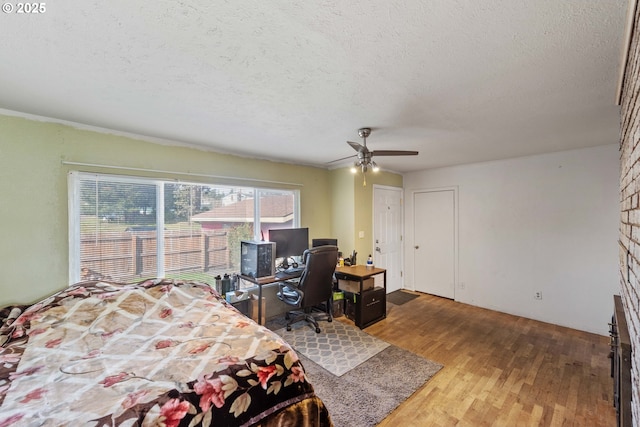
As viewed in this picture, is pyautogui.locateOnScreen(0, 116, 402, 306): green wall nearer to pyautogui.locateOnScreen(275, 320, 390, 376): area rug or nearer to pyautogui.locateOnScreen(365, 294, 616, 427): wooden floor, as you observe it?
pyautogui.locateOnScreen(275, 320, 390, 376): area rug

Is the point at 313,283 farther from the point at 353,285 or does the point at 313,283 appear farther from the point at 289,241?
the point at 289,241

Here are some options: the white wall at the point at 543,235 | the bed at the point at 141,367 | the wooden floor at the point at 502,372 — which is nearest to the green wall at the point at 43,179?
the bed at the point at 141,367

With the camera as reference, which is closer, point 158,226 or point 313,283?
Result: point 158,226

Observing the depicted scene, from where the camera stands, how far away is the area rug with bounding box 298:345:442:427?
1900 millimetres

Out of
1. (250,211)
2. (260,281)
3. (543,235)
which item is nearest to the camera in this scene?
(260,281)

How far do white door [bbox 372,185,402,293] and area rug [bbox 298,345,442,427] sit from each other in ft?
6.74

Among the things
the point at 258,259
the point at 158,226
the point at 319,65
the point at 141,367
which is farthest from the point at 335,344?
the point at 319,65

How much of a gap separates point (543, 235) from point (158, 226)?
16.1 feet

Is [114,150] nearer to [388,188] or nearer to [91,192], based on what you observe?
[91,192]

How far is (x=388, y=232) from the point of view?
4.77m

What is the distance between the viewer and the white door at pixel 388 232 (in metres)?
4.55

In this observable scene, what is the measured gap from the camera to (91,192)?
2449 millimetres

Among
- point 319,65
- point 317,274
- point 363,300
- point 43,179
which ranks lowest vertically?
point 363,300

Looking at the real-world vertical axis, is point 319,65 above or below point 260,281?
above
